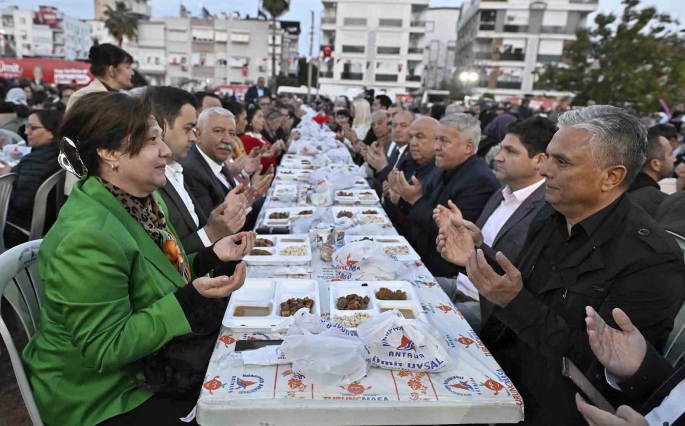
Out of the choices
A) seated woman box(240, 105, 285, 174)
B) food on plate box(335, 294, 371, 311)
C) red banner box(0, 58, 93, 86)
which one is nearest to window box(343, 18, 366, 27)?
red banner box(0, 58, 93, 86)

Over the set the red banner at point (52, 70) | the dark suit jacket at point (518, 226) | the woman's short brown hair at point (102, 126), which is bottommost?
the dark suit jacket at point (518, 226)

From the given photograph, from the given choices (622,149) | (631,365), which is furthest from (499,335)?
(622,149)

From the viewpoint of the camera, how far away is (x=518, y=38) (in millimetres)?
42500

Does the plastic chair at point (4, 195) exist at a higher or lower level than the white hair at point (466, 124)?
lower

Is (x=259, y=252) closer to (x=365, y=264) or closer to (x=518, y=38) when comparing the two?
(x=365, y=264)

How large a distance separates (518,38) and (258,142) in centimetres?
4305

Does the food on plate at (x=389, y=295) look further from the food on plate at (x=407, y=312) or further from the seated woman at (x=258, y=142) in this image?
the seated woman at (x=258, y=142)

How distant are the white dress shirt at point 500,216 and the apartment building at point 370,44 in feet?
137

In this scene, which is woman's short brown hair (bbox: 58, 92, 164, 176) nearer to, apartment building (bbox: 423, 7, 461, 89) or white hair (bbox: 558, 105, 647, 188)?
white hair (bbox: 558, 105, 647, 188)

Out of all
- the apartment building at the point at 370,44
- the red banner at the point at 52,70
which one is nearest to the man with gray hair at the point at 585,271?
the red banner at the point at 52,70

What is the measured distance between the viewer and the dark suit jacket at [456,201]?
356 centimetres

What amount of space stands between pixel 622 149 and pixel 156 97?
9.09ft

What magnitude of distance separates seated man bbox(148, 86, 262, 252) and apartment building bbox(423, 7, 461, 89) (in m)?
47.2

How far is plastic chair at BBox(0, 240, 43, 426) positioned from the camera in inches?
64.3
